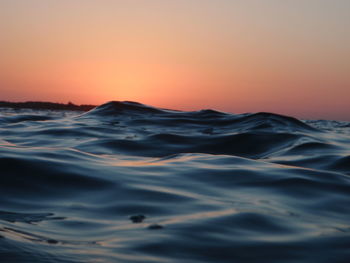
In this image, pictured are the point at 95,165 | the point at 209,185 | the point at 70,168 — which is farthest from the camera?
the point at 95,165

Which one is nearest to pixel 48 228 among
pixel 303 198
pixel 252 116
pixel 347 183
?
pixel 303 198

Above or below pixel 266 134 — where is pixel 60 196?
below

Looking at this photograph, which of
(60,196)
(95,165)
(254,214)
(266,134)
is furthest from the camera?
(266,134)

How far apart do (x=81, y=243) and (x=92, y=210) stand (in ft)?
2.22

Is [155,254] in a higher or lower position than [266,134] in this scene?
lower

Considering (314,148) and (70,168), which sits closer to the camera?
(70,168)

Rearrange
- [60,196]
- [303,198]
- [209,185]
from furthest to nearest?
[209,185]
[303,198]
[60,196]

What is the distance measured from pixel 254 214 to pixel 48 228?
1186 millimetres

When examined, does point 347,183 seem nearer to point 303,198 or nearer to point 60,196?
point 303,198

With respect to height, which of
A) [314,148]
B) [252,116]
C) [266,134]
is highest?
[252,116]

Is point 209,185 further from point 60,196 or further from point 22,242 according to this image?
point 22,242

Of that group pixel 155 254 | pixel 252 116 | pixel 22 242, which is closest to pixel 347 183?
pixel 155 254

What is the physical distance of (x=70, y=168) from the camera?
3920 millimetres

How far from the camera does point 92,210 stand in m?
2.74
